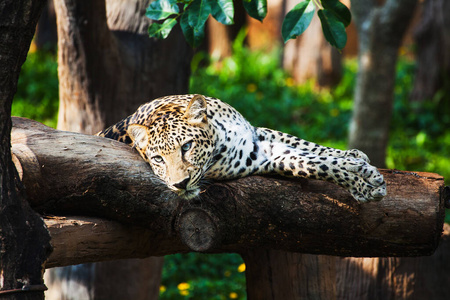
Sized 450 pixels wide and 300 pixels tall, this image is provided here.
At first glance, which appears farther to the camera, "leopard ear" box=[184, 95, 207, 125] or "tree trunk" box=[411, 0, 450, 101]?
"tree trunk" box=[411, 0, 450, 101]

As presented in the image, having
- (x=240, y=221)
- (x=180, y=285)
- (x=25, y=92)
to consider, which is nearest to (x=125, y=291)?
(x=180, y=285)

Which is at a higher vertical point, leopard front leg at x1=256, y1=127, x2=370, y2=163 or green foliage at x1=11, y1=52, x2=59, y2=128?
leopard front leg at x1=256, y1=127, x2=370, y2=163

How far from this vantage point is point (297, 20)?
3.67 meters

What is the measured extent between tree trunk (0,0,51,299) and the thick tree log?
415 mm

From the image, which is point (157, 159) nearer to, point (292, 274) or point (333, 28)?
point (333, 28)

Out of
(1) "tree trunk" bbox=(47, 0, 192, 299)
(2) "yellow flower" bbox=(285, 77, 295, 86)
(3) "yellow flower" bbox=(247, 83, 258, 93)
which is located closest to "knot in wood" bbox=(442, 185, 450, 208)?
(1) "tree trunk" bbox=(47, 0, 192, 299)

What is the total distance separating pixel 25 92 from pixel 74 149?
29.5 ft

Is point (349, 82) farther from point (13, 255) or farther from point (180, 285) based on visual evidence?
point (13, 255)

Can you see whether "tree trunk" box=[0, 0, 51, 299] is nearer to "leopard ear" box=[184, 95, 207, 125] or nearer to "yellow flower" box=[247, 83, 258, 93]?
"leopard ear" box=[184, 95, 207, 125]

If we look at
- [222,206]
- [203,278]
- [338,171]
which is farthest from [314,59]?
[222,206]

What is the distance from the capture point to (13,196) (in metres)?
3.07

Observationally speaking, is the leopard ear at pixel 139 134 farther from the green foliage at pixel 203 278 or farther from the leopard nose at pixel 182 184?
the green foliage at pixel 203 278

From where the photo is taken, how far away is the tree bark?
8438 mm

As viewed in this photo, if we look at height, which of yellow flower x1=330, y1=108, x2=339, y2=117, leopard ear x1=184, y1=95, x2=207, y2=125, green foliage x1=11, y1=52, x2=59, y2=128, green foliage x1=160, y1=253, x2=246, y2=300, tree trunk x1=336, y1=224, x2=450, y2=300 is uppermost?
leopard ear x1=184, y1=95, x2=207, y2=125
